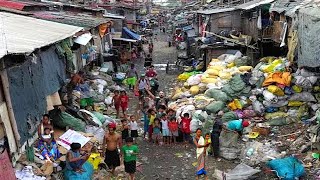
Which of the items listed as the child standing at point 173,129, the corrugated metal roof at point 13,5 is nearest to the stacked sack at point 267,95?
the child standing at point 173,129

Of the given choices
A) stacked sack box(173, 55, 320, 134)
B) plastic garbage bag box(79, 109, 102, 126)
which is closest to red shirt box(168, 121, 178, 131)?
stacked sack box(173, 55, 320, 134)

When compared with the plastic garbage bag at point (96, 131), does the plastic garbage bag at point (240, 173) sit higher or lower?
lower

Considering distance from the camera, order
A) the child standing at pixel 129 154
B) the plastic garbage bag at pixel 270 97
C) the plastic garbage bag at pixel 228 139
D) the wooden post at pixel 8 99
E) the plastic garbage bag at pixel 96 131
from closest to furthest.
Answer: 1. the wooden post at pixel 8 99
2. the child standing at pixel 129 154
3. the plastic garbage bag at pixel 228 139
4. the plastic garbage bag at pixel 96 131
5. the plastic garbage bag at pixel 270 97

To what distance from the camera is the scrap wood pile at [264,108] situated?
33.9 ft

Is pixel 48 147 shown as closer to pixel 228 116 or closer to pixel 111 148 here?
pixel 111 148

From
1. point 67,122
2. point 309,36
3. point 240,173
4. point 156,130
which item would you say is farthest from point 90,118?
point 309,36

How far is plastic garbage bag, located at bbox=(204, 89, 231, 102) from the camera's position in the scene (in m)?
13.7

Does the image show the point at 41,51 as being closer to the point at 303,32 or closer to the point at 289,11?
Result: the point at 303,32

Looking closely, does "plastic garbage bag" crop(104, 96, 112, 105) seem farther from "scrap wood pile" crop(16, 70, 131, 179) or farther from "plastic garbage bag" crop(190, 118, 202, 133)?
"plastic garbage bag" crop(190, 118, 202, 133)

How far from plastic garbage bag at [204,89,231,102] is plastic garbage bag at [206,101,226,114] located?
237 mm

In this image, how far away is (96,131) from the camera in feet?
35.4

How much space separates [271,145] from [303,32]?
122 inches

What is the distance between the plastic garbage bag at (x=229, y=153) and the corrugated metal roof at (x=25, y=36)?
4.75 m

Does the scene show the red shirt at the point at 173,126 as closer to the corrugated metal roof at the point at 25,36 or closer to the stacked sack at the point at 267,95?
the stacked sack at the point at 267,95
